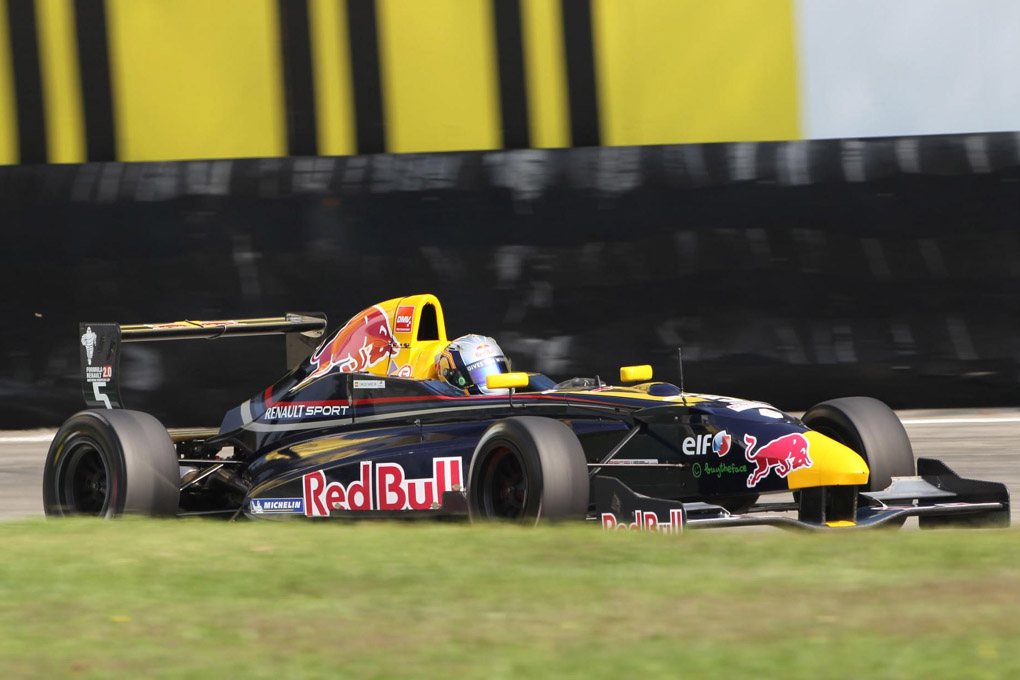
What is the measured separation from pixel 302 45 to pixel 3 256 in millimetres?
3513

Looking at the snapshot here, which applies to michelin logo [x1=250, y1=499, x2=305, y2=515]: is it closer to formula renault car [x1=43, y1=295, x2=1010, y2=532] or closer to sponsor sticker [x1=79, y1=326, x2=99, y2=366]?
formula renault car [x1=43, y1=295, x2=1010, y2=532]

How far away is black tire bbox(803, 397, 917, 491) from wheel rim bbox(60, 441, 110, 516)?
4.43m

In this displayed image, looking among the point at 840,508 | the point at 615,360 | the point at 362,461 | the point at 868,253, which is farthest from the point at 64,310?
the point at 840,508

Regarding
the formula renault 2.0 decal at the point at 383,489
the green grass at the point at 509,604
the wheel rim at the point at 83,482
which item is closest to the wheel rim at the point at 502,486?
the formula renault 2.0 decal at the point at 383,489

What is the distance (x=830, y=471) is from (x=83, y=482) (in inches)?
181

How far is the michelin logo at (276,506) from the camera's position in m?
8.24

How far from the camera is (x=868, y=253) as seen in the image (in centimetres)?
1264

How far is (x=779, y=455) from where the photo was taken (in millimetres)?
7105

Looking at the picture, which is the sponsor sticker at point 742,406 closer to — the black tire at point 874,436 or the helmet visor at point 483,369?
the black tire at point 874,436

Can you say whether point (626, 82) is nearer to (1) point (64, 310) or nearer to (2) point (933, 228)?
(2) point (933, 228)

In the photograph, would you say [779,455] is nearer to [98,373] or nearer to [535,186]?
[98,373]

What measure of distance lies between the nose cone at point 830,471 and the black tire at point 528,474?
1.09 metres

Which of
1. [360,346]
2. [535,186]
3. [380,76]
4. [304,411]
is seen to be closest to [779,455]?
[360,346]

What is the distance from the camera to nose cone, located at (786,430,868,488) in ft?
23.0
